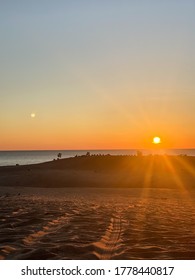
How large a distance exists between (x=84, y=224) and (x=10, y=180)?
1957 cm

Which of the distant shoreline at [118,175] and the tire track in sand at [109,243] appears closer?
the tire track in sand at [109,243]

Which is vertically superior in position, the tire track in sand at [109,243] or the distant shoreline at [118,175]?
the distant shoreline at [118,175]

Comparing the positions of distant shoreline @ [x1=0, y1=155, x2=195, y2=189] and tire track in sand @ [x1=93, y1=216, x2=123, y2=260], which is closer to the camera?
tire track in sand @ [x1=93, y1=216, x2=123, y2=260]

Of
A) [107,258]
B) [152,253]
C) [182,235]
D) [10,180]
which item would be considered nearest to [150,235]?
[182,235]

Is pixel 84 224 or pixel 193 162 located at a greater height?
pixel 193 162

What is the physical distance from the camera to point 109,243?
8.16 metres

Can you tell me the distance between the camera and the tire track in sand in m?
7.25

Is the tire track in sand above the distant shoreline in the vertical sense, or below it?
below

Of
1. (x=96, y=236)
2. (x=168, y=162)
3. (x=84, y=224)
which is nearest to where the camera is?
(x=96, y=236)

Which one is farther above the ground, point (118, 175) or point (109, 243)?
point (118, 175)

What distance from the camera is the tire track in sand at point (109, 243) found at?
7246mm

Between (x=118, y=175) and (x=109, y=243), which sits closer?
(x=109, y=243)

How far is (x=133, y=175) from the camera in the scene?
101ft

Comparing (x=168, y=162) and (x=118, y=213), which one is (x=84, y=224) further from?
(x=168, y=162)
